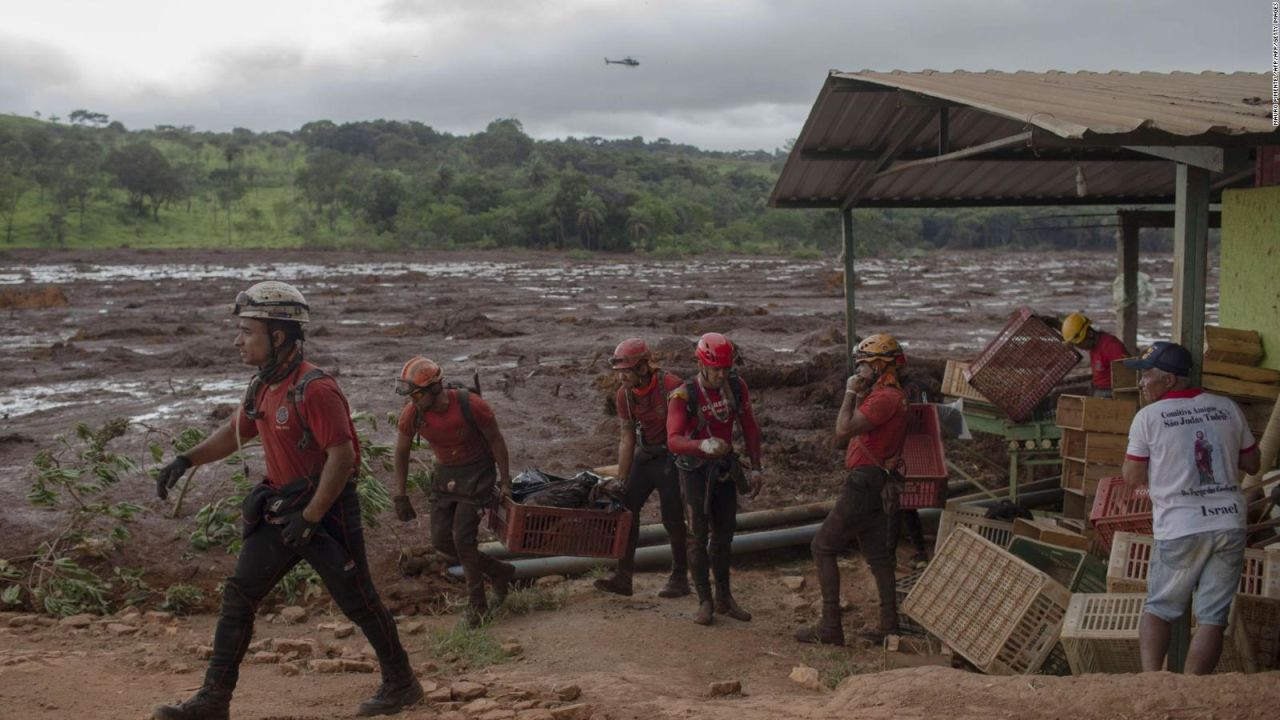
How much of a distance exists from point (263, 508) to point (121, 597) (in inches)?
146

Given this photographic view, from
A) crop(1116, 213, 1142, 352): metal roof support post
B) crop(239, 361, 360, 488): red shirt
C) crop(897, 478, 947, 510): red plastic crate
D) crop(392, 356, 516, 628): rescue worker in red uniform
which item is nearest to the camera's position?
crop(239, 361, 360, 488): red shirt

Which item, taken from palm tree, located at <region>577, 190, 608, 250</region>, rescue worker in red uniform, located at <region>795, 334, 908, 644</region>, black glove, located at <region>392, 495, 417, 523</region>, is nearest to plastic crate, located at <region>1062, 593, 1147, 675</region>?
rescue worker in red uniform, located at <region>795, 334, 908, 644</region>

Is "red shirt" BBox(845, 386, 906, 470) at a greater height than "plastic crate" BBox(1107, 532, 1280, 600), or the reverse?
"red shirt" BBox(845, 386, 906, 470)

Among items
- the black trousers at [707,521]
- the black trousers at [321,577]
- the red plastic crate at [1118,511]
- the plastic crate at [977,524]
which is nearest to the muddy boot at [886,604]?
the plastic crate at [977,524]

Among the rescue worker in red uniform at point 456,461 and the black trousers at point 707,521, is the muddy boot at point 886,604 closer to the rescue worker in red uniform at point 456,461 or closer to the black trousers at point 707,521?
the black trousers at point 707,521

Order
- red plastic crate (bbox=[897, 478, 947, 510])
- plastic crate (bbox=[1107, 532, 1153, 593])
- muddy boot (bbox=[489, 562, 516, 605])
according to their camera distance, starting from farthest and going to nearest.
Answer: red plastic crate (bbox=[897, 478, 947, 510]) < muddy boot (bbox=[489, 562, 516, 605]) < plastic crate (bbox=[1107, 532, 1153, 593])

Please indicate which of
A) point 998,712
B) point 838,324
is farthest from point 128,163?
point 998,712

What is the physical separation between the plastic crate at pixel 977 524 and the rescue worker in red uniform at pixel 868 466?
2.71 feet

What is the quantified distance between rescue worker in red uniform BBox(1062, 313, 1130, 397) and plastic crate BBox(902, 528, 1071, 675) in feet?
10.7

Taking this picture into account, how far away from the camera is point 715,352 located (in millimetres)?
7137

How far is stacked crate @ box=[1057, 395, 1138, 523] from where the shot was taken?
8.27m

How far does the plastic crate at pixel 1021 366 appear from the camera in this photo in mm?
9156

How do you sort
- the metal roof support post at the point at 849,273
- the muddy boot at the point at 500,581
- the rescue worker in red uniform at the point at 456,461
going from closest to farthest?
the rescue worker in red uniform at the point at 456,461 → the muddy boot at the point at 500,581 → the metal roof support post at the point at 849,273

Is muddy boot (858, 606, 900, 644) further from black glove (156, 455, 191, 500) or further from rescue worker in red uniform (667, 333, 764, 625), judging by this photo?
black glove (156, 455, 191, 500)
